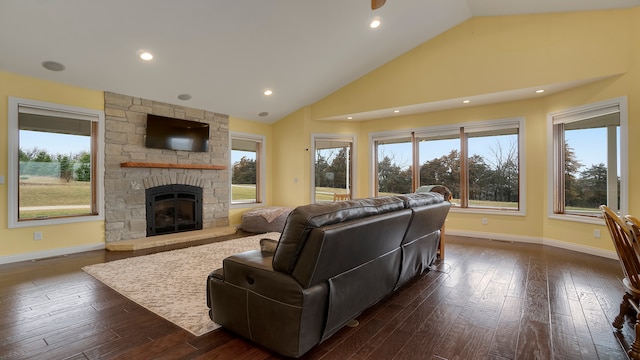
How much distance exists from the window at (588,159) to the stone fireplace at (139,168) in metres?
6.55

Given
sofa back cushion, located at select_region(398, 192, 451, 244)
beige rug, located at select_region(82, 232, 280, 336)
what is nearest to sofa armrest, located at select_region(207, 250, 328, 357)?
beige rug, located at select_region(82, 232, 280, 336)

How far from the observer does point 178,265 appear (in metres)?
A: 3.77

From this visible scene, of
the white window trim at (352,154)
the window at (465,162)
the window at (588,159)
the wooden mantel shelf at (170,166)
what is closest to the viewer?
the window at (588,159)

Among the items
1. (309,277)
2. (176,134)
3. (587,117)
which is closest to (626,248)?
(309,277)

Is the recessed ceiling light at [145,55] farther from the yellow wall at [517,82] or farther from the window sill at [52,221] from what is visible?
the yellow wall at [517,82]

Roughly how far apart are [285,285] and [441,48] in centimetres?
543

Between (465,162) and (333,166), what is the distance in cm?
300

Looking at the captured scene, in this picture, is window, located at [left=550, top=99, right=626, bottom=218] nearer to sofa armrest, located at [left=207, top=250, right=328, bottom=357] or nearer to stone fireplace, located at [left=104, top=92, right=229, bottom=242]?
sofa armrest, located at [left=207, top=250, right=328, bottom=357]

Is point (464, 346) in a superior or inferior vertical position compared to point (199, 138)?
inferior

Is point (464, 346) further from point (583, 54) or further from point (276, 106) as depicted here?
point (276, 106)

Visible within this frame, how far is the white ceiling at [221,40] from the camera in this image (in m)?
3.45

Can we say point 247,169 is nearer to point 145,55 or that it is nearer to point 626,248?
point 145,55

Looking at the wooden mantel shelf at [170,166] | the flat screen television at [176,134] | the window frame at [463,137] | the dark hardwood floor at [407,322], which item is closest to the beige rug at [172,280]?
the dark hardwood floor at [407,322]

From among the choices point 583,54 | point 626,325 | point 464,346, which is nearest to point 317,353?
point 464,346
